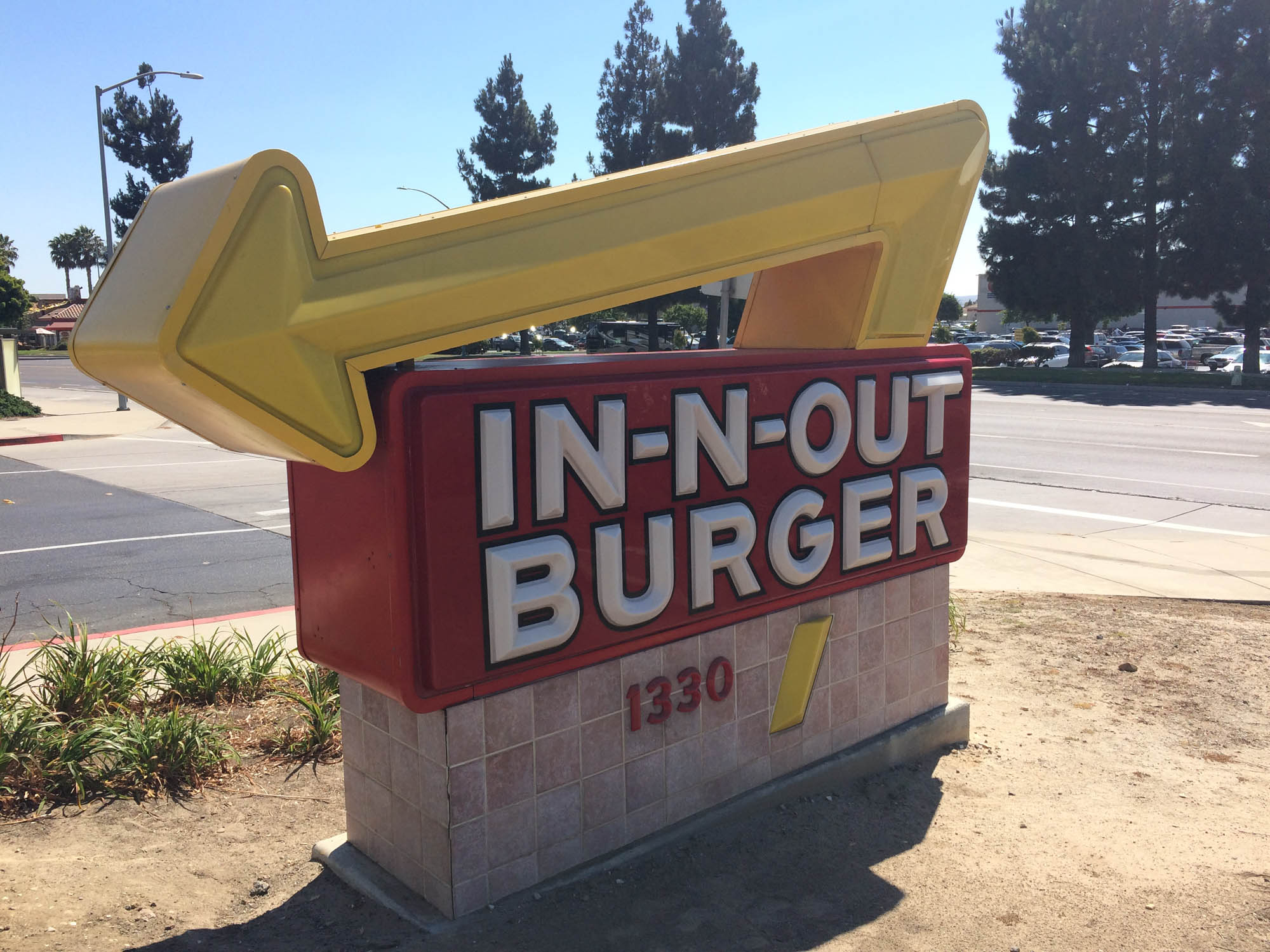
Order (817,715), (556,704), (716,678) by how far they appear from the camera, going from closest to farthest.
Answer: (556,704) → (716,678) → (817,715)

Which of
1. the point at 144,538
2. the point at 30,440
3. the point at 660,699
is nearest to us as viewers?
the point at 660,699

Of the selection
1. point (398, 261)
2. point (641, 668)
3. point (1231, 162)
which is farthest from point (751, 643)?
point (1231, 162)

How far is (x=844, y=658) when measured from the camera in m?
5.12

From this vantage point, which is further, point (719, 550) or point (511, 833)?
point (719, 550)

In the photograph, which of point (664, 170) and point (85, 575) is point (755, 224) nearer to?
point (664, 170)

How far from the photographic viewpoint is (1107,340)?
64.1m

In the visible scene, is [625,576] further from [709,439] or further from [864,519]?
[864,519]

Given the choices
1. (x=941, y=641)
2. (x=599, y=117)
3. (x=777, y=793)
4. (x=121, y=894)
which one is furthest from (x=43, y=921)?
(x=599, y=117)

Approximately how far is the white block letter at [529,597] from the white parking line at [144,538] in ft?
23.8

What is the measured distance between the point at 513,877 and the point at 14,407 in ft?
86.4

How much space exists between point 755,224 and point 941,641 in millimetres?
2694

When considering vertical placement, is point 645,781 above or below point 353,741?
below

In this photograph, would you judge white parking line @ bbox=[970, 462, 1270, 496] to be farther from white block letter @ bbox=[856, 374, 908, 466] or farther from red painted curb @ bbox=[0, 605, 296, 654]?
red painted curb @ bbox=[0, 605, 296, 654]

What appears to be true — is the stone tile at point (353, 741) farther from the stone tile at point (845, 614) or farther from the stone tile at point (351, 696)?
the stone tile at point (845, 614)
